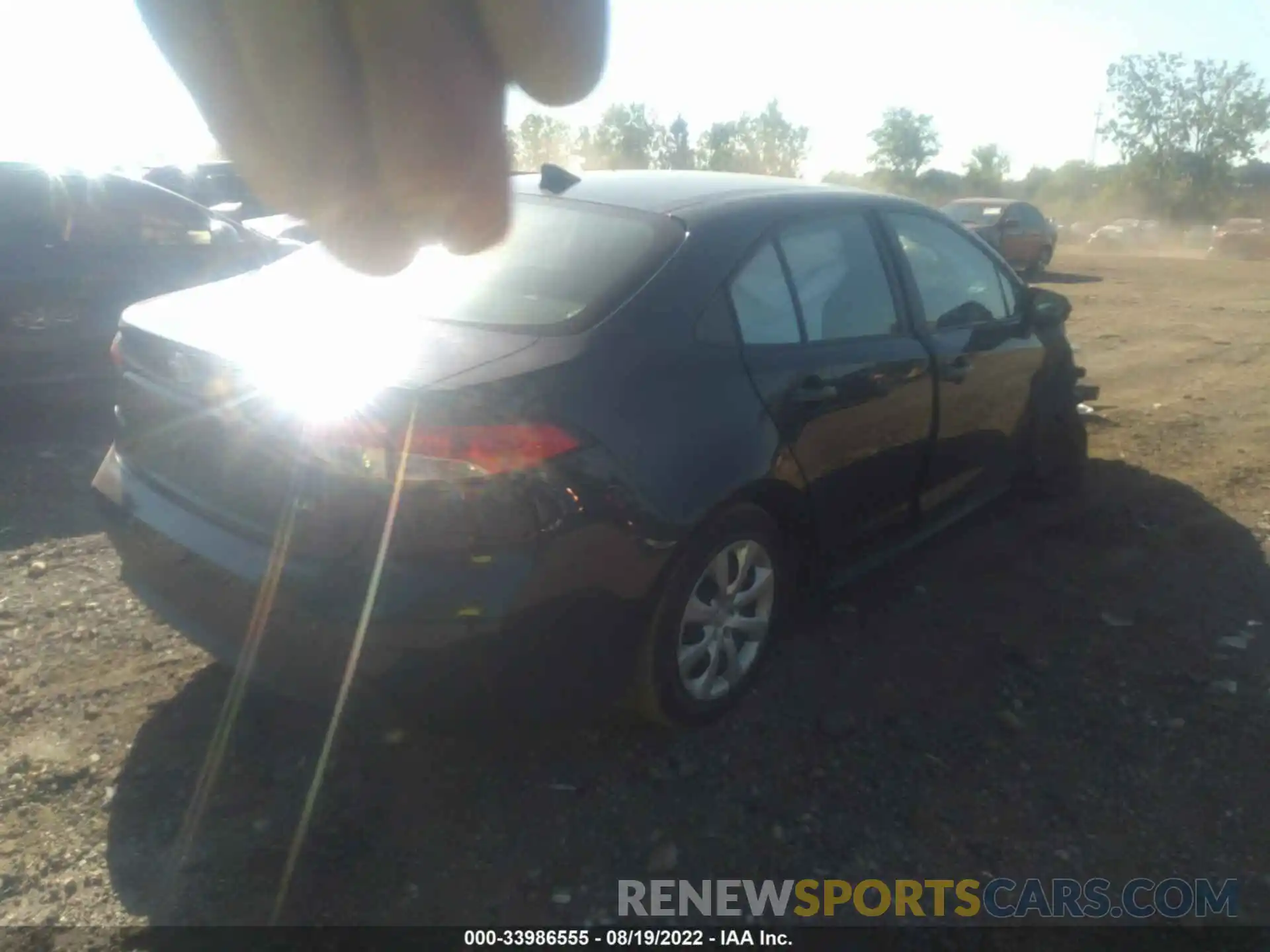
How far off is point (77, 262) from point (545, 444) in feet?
15.4

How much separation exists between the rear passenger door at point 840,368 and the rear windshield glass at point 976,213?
15.2m

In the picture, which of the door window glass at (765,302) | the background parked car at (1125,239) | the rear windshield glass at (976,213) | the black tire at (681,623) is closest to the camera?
the black tire at (681,623)

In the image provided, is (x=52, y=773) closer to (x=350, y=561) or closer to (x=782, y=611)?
(x=350, y=561)

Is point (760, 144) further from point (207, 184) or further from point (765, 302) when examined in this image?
point (765, 302)

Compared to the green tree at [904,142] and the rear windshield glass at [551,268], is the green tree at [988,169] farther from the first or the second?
the rear windshield glass at [551,268]

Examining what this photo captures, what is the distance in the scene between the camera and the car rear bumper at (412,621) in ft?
8.54

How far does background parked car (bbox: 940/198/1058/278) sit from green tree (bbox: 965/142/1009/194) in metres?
38.7

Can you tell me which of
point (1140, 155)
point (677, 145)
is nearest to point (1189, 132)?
point (1140, 155)

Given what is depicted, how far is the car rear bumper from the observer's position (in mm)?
2602

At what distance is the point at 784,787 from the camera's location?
10.3 ft

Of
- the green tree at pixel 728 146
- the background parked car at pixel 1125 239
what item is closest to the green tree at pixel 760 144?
the green tree at pixel 728 146

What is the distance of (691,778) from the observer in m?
3.15

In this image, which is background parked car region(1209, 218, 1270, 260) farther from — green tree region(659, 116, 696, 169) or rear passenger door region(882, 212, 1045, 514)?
rear passenger door region(882, 212, 1045, 514)

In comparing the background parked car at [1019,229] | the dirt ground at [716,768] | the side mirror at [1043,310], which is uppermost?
the side mirror at [1043,310]
